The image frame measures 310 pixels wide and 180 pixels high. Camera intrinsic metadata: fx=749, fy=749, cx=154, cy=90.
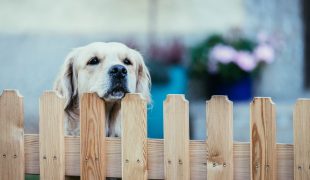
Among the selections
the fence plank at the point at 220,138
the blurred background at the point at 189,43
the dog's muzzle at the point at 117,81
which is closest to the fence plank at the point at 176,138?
the fence plank at the point at 220,138

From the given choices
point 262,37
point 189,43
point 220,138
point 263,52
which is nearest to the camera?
point 220,138

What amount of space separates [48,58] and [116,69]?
6.24 metres

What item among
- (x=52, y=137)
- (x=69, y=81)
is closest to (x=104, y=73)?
(x=69, y=81)

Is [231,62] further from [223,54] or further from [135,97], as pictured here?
[135,97]

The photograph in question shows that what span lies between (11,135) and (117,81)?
2.32 ft

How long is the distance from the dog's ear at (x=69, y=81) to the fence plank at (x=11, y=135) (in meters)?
0.76

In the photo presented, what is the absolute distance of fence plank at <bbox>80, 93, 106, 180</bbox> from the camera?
3477 mm

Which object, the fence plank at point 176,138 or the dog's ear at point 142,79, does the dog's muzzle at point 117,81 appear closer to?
the dog's ear at point 142,79

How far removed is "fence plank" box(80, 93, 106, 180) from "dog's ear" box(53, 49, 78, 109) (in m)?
0.88

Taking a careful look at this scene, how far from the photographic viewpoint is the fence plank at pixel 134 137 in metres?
3.41

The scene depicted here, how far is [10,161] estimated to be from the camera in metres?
3.63

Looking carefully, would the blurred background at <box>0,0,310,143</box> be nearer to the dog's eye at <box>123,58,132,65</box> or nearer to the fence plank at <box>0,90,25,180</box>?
the dog's eye at <box>123,58,132,65</box>

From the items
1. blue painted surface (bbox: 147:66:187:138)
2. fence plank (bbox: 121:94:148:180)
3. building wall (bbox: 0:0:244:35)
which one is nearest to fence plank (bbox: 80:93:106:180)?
fence plank (bbox: 121:94:148:180)

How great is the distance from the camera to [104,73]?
411 centimetres
